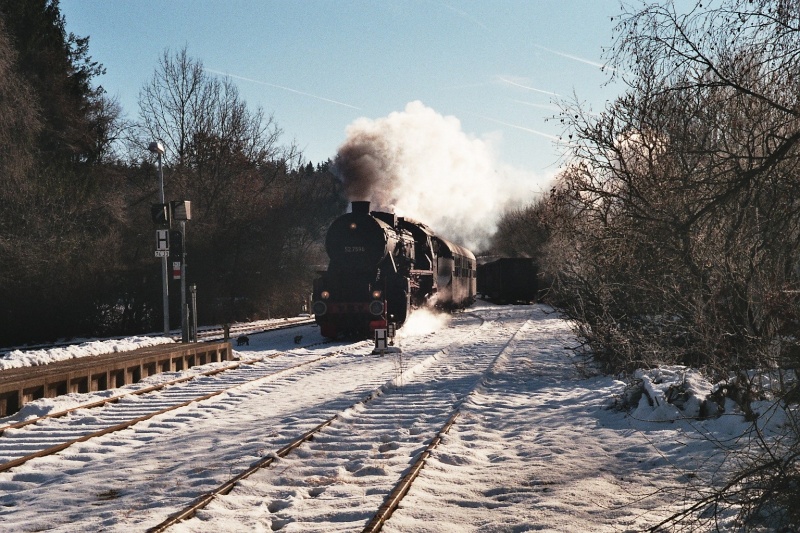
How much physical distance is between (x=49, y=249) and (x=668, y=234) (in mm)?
22179

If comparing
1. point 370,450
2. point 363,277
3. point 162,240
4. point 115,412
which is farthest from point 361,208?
point 370,450

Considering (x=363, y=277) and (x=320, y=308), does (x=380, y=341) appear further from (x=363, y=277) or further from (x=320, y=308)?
(x=363, y=277)

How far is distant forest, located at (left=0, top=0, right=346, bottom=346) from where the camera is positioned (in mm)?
23188

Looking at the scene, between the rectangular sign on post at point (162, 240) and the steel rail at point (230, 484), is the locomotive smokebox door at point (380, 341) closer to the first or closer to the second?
Result: the rectangular sign on post at point (162, 240)

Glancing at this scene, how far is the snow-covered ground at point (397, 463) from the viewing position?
5754mm

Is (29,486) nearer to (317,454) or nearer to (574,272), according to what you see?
(317,454)

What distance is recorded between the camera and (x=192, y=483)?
673 centimetres

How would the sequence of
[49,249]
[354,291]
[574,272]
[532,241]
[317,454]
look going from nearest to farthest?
[317,454] → [574,272] → [354,291] → [49,249] → [532,241]

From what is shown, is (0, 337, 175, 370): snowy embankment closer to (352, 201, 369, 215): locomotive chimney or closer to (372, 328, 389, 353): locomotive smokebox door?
(372, 328, 389, 353): locomotive smokebox door

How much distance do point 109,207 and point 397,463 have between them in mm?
22194

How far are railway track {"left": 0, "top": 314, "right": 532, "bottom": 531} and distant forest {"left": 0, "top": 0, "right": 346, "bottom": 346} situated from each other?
1369 cm

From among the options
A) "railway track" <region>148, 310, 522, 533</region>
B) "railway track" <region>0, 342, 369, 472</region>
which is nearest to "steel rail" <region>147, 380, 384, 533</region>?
"railway track" <region>148, 310, 522, 533</region>

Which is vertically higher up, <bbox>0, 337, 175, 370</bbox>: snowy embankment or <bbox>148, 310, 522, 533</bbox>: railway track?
<bbox>0, 337, 175, 370</bbox>: snowy embankment

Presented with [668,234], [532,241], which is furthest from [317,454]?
[532,241]
